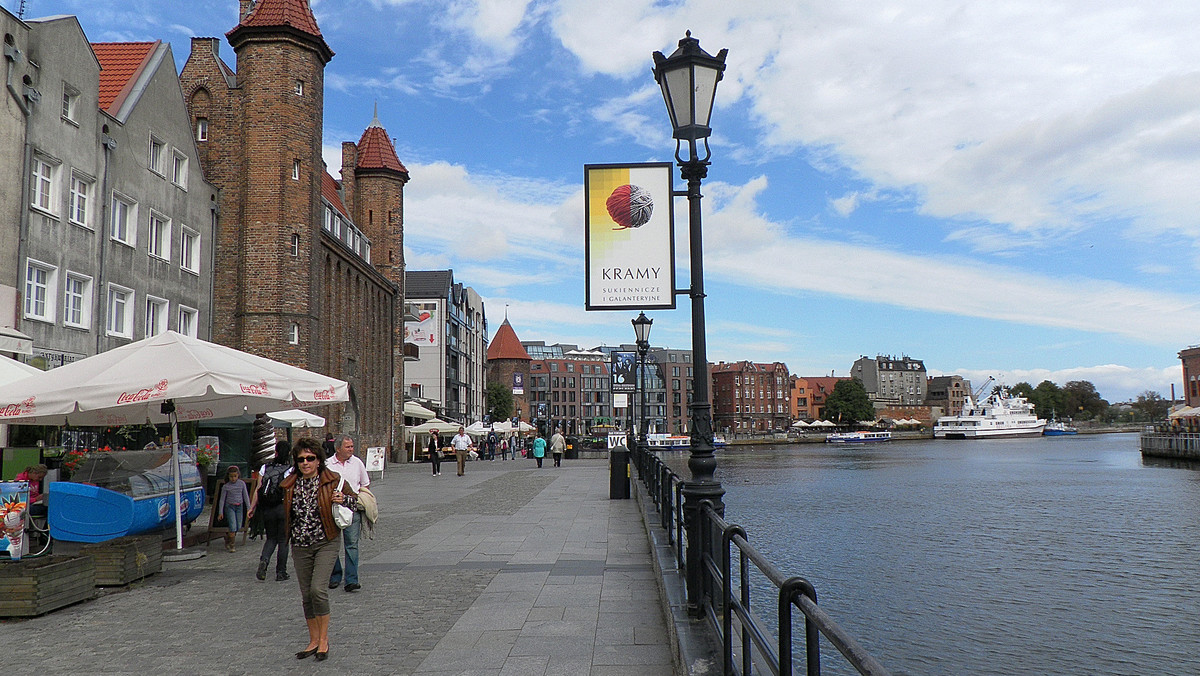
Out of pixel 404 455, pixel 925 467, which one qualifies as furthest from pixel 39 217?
pixel 925 467

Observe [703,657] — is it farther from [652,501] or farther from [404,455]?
[404,455]

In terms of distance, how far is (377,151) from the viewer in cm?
5312

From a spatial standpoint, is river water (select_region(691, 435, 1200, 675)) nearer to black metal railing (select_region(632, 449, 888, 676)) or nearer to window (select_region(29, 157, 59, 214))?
black metal railing (select_region(632, 449, 888, 676))

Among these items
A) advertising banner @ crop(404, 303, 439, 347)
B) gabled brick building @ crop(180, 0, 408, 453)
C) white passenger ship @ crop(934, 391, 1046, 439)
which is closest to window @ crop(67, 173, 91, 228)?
gabled brick building @ crop(180, 0, 408, 453)

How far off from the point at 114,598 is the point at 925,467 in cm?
5398

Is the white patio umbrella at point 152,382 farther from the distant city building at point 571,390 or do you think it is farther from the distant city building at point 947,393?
the distant city building at point 947,393

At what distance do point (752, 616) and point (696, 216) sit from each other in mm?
3642

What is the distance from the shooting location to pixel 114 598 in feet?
30.2

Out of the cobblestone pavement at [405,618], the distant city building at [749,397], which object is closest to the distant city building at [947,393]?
the distant city building at [749,397]

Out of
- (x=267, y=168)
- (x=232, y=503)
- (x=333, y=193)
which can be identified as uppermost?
(x=333, y=193)

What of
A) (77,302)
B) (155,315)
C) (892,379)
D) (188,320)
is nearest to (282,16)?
(188,320)

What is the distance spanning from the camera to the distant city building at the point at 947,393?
188125 millimetres

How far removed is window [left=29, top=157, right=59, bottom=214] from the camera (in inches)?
828

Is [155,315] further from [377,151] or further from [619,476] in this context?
[377,151]
